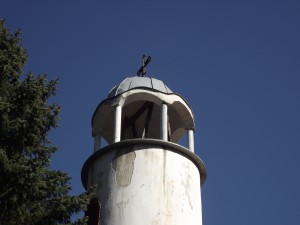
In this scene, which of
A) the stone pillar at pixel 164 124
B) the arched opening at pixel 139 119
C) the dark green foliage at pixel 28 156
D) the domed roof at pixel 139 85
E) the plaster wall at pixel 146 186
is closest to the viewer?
the dark green foliage at pixel 28 156

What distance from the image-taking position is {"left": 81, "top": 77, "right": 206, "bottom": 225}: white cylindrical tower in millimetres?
15644

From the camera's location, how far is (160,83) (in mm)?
19359

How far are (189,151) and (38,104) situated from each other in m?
5.86

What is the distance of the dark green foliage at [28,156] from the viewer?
1147 cm

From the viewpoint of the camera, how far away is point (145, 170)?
16328 millimetres

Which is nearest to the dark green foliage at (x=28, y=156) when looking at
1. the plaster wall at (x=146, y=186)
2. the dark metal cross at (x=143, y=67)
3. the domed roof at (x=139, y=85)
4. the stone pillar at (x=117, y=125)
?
the plaster wall at (x=146, y=186)

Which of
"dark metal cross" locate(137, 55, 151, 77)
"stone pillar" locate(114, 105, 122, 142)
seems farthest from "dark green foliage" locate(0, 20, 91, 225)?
"dark metal cross" locate(137, 55, 151, 77)

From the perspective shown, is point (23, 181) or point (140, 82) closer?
point (23, 181)

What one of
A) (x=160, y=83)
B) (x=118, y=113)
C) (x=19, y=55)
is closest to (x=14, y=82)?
(x=19, y=55)

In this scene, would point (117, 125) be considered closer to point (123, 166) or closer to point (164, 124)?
point (164, 124)

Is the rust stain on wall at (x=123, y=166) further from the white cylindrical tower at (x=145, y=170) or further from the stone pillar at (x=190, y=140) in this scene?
the stone pillar at (x=190, y=140)

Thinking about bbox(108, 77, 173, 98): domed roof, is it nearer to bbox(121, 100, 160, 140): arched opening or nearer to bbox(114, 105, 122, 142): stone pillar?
bbox(114, 105, 122, 142): stone pillar

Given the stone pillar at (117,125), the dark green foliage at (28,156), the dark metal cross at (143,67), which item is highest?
the dark metal cross at (143,67)

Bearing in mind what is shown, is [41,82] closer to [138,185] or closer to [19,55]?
[19,55]
